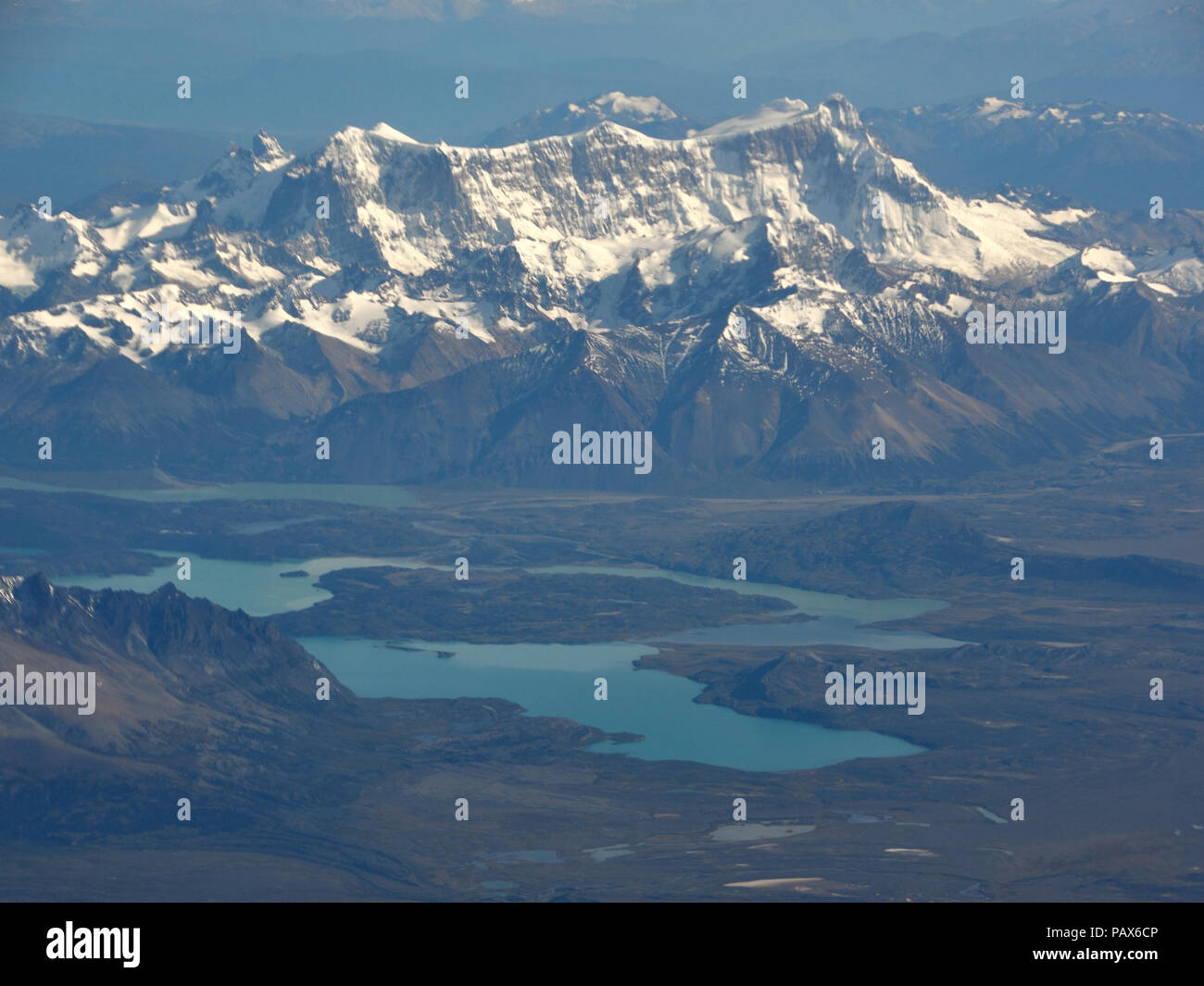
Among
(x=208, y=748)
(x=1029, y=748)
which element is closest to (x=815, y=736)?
(x=1029, y=748)

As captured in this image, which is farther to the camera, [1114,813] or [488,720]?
[488,720]
